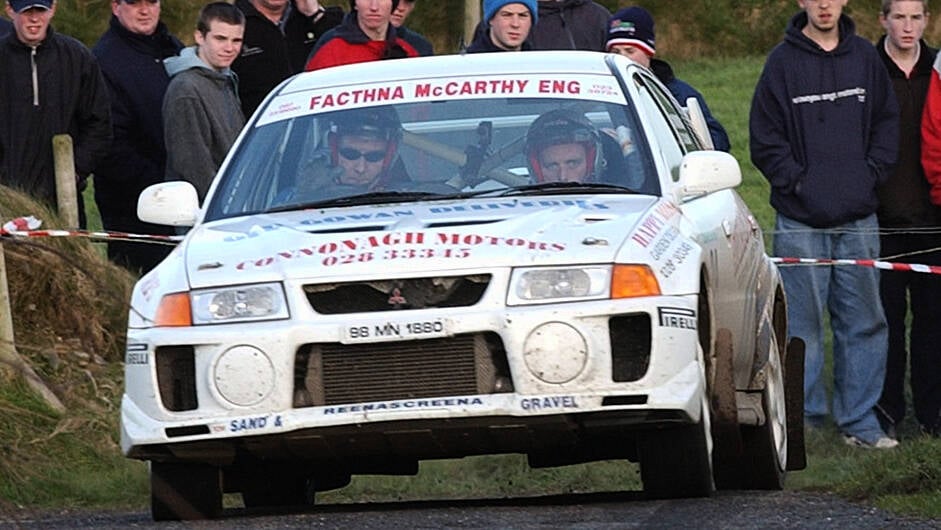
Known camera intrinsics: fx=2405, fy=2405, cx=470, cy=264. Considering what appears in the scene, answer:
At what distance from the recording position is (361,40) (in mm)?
13297

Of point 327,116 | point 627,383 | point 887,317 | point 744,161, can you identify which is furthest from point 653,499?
point 744,161

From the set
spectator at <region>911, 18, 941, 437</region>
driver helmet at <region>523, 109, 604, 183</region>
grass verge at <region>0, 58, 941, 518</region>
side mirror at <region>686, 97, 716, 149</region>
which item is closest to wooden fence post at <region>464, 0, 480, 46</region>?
spectator at <region>911, 18, 941, 437</region>

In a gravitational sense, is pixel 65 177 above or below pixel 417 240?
above

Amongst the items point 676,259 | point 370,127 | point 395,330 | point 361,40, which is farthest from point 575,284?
point 361,40

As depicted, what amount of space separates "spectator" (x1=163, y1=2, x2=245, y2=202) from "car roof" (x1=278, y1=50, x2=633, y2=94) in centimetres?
291

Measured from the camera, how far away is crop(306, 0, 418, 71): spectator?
13188 mm

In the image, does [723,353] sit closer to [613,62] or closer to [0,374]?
[613,62]

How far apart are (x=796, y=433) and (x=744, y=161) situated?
15.4 meters

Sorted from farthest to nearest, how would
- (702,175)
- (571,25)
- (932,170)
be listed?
1. (571,25)
2. (932,170)
3. (702,175)

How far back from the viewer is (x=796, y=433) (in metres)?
10.7

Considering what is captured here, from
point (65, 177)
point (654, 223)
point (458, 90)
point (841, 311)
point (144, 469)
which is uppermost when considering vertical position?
point (458, 90)

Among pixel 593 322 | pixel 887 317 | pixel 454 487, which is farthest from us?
pixel 887 317

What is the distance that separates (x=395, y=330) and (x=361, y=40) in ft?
19.2

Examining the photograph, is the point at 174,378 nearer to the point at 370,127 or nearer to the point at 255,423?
the point at 255,423
